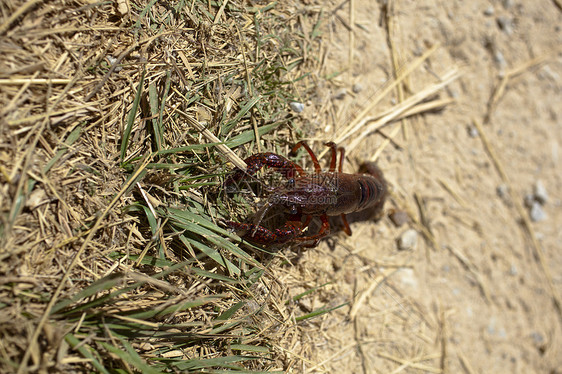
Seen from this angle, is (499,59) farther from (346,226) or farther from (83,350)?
(83,350)

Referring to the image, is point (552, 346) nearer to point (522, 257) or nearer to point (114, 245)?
point (522, 257)

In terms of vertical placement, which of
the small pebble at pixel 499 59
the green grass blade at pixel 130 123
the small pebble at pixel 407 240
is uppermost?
the small pebble at pixel 499 59

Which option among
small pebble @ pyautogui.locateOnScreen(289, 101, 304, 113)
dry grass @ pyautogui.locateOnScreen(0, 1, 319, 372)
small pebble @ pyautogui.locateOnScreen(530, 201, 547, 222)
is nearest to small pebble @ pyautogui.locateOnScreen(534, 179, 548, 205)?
small pebble @ pyautogui.locateOnScreen(530, 201, 547, 222)

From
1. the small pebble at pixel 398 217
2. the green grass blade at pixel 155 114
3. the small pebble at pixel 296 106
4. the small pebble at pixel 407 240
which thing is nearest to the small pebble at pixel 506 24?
the small pebble at pixel 398 217

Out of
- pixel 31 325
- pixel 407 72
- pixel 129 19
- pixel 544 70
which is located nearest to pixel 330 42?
pixel 407 72

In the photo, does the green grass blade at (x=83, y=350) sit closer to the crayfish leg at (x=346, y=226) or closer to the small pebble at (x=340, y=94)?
the crayfish leg at (x=346, y=226)

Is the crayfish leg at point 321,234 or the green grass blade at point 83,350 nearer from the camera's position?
the green grass blade at point 83,350

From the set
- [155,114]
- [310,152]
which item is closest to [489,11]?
[310,152]
